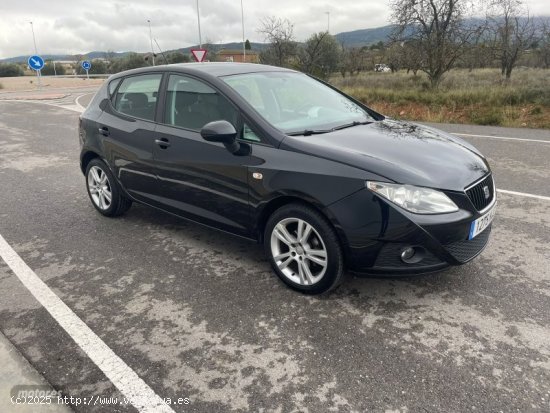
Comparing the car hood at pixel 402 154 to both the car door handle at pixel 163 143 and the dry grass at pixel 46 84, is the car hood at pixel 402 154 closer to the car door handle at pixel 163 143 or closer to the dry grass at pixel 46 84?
the car door handle at pixel 163 143

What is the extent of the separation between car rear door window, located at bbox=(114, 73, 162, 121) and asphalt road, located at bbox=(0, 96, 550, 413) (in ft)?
4.02

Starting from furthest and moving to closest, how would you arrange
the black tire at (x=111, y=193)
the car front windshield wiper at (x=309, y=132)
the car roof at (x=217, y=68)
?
the black tire at (x=111, y=193), the car roof at (x=217, y=68), the car front windshield wiper at (x=309, y=132)

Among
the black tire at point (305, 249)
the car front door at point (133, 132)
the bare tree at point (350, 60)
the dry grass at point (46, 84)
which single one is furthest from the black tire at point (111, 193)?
the dry grass at point (46, 84)

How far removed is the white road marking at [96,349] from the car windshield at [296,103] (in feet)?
6.41

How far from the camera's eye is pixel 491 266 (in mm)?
3650

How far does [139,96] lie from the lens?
4.53m

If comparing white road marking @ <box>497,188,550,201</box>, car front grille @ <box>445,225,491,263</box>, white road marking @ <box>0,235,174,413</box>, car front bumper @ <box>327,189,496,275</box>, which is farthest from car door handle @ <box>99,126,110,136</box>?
white road marking @ <box>497,188,550,201</box>

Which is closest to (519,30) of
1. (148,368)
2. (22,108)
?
(22,108)

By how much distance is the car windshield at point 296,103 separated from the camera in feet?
11.8

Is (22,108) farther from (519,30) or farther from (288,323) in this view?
(519,30)

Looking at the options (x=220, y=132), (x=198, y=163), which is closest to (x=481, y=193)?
(x=220, y=132)

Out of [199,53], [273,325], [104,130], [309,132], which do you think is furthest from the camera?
[199,53]

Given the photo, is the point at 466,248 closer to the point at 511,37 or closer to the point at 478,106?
the point at 478,106

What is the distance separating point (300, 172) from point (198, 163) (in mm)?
1045
